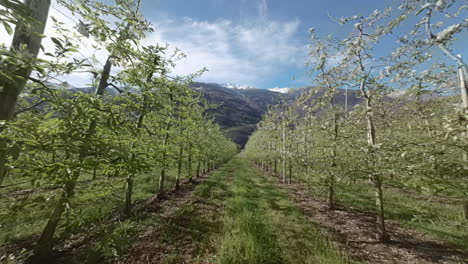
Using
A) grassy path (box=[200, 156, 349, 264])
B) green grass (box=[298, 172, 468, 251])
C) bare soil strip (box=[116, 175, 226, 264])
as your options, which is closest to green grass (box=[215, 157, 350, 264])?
grassy path (box=[200, 156, 349, 264])

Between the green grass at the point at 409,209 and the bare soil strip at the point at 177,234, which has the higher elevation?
A: the green grass at the point at 409,209

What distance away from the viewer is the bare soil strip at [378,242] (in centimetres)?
483

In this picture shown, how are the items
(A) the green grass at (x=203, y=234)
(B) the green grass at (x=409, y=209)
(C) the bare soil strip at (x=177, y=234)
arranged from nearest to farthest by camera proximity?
1. (A) the green grass at (x=203, y=234)
2. (C) the bare soil strip at (x=177, y=234)
3. (B) the green grass at (x=409, y=209)

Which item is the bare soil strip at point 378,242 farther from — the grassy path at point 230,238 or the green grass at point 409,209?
the grassy path at point 230,238

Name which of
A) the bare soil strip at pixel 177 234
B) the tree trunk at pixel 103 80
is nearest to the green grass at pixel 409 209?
the bare soil strip at pixel 177 234

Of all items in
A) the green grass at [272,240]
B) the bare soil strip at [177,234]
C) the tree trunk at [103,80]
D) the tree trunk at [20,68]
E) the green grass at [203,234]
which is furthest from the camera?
the bare soil strip at [177,234]

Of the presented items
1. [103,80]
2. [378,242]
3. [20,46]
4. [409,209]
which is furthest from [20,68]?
[409,209]

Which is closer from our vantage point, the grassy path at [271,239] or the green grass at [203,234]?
the green grass at [203,234]

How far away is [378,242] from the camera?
5609 millimetres

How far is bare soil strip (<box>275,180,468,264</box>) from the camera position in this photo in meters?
4.83

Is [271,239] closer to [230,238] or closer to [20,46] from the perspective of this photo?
[230,238]

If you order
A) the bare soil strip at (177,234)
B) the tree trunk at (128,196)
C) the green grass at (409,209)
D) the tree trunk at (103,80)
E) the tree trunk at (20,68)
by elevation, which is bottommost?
the bare soil strip at (177,234)

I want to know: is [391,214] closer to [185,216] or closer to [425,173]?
[425,173]

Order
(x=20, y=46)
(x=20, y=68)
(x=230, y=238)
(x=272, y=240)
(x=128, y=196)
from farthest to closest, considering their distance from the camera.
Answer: (x=128, y=196)
(x=272, y=240)
(x=230, y=238)
(x=20, y=46)
(x=20, y=68)
